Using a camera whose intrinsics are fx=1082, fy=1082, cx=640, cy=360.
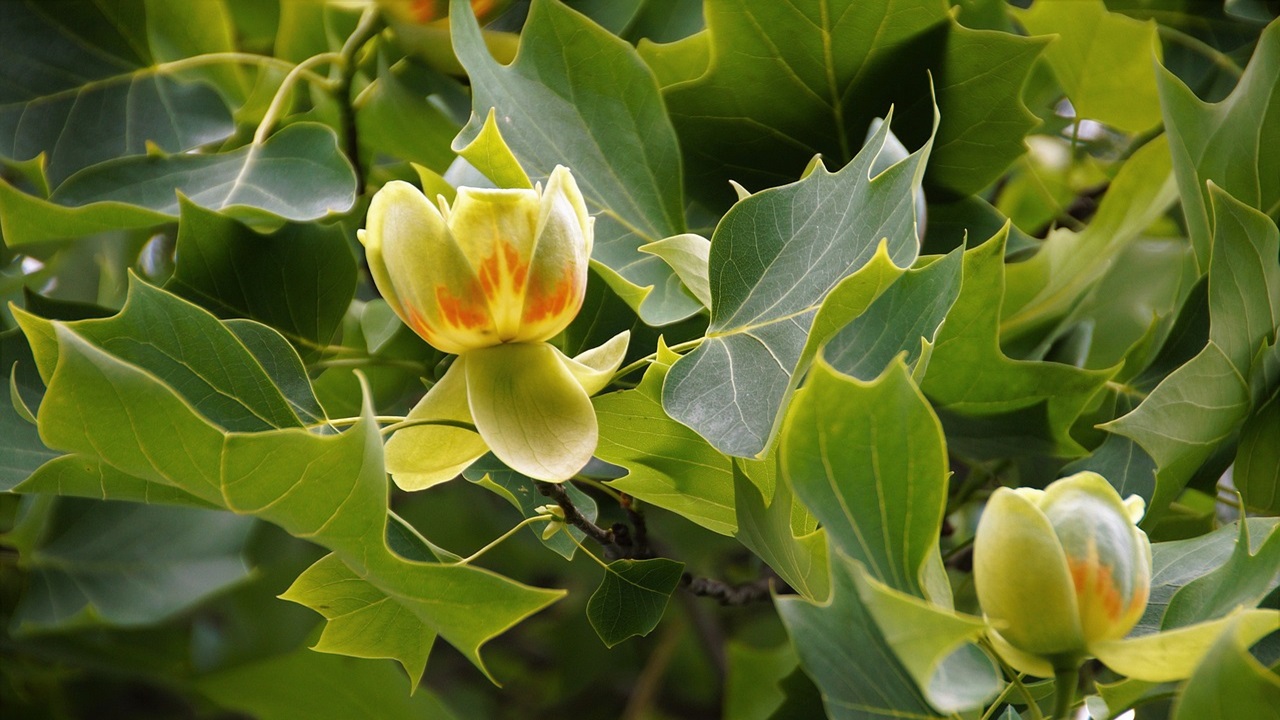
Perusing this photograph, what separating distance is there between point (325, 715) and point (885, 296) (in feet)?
2.00

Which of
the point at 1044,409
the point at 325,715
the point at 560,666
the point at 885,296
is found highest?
the point at 885,296

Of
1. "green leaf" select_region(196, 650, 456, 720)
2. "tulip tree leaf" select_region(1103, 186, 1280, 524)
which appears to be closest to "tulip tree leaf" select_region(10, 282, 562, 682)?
"tulip tree leaf" select_region(1103, 186, 1280, 524)

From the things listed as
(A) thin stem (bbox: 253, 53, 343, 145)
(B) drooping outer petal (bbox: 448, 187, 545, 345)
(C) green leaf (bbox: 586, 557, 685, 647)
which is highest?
(B) drooping outer petal (bbox: 448, 187, 545, 345)

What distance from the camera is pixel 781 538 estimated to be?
44 cm

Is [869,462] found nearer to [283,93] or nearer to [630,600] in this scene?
[630,600]

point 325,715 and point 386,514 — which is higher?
point 386,514

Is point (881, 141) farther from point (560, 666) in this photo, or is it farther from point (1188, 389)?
point (560, 666)

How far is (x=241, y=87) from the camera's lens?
0.79 metres

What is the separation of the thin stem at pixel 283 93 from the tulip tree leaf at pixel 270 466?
0.27 meters

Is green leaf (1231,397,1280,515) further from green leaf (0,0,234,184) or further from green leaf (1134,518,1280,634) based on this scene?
green leaf (0,0,234,184)

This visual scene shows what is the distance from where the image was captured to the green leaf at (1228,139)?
0.56 meters

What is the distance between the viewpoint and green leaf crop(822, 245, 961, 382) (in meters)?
0.45

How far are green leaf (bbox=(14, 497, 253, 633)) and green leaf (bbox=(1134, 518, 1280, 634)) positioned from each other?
747 mm

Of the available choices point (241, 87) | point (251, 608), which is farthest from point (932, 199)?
point (251, 608)
